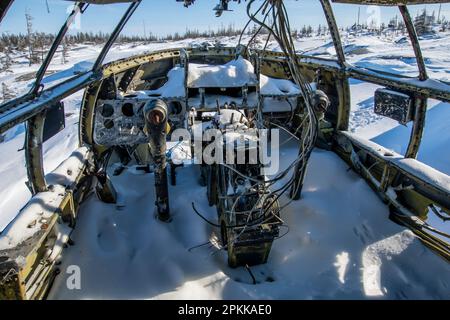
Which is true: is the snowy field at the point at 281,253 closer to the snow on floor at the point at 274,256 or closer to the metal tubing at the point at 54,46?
the snow on floor at the point at 274,256

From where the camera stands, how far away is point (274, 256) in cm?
323

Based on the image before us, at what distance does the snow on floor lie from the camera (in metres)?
2.76

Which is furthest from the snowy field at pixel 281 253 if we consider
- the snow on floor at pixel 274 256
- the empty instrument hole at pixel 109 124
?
the empty instrument hole at pixel 109 124

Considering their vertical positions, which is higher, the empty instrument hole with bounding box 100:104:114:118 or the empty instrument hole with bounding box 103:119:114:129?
the empty instrument hole with bounding box 100:104:114:118

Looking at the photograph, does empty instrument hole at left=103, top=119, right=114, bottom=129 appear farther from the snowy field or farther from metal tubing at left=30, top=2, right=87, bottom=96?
metal tubing at left=30, top=2, right=87, bottom=96

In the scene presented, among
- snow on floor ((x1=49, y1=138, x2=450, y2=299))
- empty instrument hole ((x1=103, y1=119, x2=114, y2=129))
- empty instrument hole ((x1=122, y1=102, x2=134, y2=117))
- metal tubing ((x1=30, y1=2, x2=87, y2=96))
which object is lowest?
snow on floor ((x1=49, y1=138, x2=450, y2=299))

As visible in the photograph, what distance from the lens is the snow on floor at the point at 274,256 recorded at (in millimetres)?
2758

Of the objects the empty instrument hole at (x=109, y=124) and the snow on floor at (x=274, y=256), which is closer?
the snow on floor at (x=274, y=256)

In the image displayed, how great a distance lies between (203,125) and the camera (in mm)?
3799

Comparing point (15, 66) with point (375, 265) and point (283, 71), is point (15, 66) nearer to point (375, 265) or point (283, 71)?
point (283, 71)

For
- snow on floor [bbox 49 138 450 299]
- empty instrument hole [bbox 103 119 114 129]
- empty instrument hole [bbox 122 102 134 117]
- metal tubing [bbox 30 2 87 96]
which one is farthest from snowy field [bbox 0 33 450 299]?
metal tubing [bbox 30 2 87 96]

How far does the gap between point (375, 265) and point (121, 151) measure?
4231mm

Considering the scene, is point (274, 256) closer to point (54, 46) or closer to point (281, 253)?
point (281, 253)
